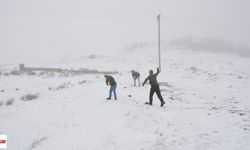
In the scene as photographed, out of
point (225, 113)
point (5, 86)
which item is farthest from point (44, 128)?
point (5, 86)

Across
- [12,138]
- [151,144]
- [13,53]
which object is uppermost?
[13,53]

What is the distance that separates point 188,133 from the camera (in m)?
10.3

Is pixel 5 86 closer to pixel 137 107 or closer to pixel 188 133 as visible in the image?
pixel 137 107

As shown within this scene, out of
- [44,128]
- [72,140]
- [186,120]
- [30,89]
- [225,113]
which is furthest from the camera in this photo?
[30,89]

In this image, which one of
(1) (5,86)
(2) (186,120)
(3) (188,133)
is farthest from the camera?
(1) (5,86)

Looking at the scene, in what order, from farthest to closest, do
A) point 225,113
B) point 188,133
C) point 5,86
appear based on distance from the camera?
1. point 5,86
2. point 225,113
3. point 188,133

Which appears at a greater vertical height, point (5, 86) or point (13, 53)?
point (13, 53)

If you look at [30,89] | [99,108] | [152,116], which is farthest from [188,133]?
[30,89]

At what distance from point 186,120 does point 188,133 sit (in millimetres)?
1839

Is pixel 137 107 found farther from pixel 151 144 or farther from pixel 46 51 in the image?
pixel 46 51

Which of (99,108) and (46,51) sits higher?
(46,51)

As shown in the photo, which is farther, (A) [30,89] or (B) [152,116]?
(A) [30,89]

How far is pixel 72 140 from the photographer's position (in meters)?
11.1

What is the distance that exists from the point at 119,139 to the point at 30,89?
56.5 feet
